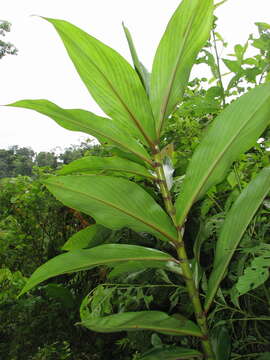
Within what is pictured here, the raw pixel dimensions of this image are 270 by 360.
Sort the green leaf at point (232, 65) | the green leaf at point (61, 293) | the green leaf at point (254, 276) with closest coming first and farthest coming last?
the green leaf at point (254, 276) → the green leaf at point (232, 65) → the green leaf at point (61, 293)

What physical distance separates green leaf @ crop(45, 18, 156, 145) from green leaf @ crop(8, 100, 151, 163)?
3 centimetres

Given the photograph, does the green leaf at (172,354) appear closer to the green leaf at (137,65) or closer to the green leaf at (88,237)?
the green leaf at (88,237)

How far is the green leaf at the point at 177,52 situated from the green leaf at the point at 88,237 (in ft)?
1.23

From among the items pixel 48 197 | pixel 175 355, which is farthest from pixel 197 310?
pixel 48 197

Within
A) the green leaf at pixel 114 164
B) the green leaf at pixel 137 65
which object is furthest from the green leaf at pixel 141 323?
the green leaf at pixel 137 65

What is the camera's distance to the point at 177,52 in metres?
0.70

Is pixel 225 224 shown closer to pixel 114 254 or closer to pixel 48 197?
pixel 114 254

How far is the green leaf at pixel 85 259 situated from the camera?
0.70m

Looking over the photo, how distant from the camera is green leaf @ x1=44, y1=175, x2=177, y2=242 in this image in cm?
71

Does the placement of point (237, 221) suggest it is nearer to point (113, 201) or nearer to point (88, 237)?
point (113, 201)

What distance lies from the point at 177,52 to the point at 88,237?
0.61 meters

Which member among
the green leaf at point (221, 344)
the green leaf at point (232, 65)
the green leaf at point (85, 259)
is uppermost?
the green leaf at point (232, 65)

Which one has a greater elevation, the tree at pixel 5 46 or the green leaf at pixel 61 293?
the tree at pixel 5 46

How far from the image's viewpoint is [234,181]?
0.94 metres
